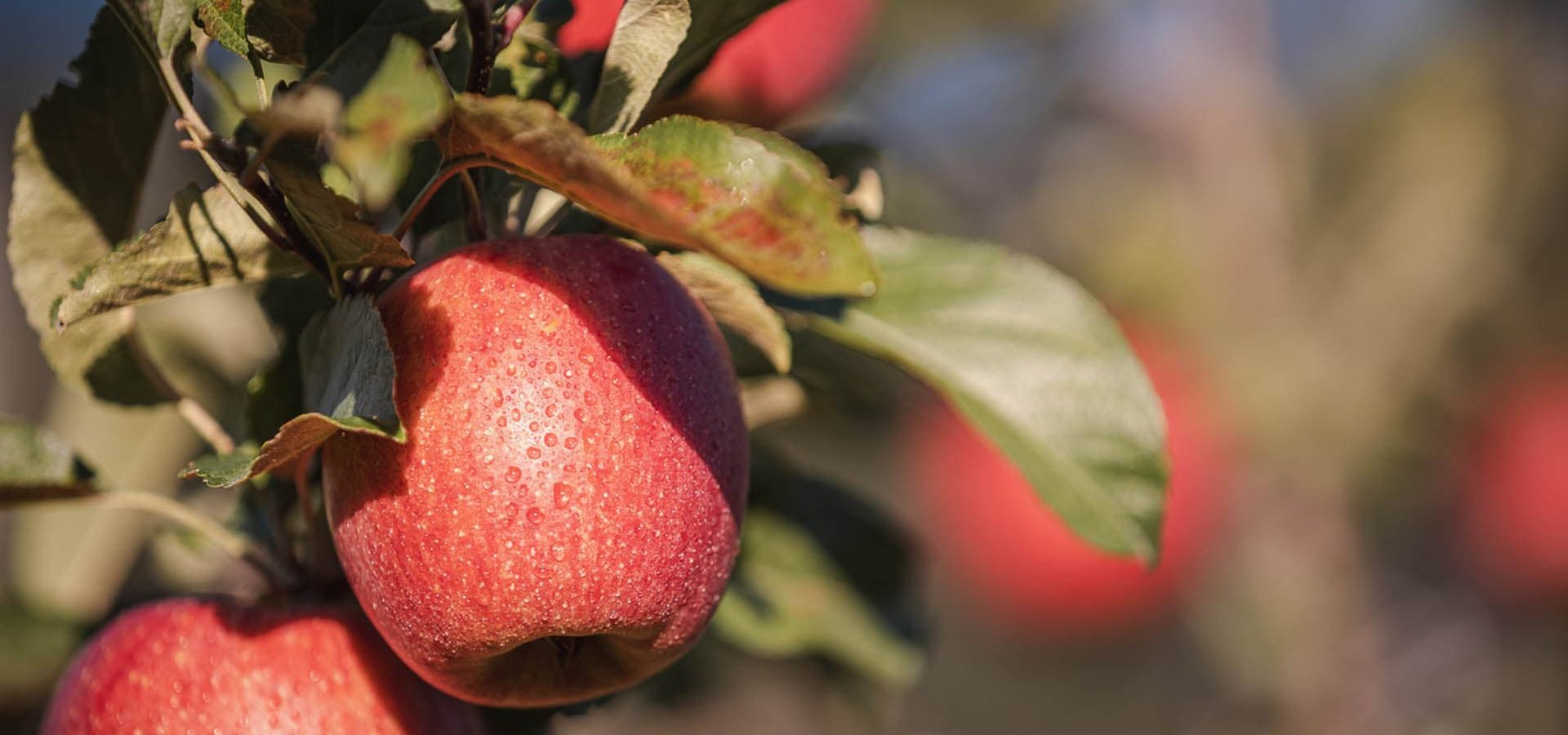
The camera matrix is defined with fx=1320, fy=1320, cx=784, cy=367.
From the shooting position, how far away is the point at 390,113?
38 cm

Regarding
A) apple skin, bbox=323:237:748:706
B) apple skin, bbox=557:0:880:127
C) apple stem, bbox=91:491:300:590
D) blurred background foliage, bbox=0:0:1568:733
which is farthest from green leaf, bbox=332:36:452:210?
blurred background foliage, bbox=0:0:1568:733

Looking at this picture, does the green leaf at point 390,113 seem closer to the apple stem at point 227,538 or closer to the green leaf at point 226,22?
the green leaf at point 226,22

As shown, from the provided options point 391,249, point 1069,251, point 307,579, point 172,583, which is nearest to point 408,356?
point 391,249

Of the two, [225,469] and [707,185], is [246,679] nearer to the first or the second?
[225,469]

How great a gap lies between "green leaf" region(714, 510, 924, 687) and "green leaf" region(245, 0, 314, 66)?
1.66 feet

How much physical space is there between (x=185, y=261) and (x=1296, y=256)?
2788mm

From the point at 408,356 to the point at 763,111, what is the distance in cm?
64

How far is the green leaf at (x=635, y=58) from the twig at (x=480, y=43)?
0.06 m

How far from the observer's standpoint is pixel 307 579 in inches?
27.1

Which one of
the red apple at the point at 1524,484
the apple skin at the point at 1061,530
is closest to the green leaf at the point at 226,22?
the apple skin at the point at 1061,530

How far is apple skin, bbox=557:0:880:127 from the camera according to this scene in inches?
35.4

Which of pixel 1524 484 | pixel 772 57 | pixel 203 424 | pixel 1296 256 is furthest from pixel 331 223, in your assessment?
pixel 1524 484

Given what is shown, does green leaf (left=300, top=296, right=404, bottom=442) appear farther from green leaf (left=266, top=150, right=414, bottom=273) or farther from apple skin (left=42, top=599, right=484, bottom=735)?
apple skin (left=42, top=599, right=484, bottom=735)

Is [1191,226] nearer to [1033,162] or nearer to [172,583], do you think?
[1033,162]
